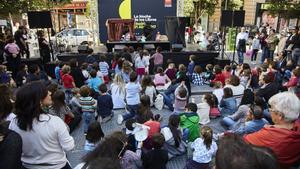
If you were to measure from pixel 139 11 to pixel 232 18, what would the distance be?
23.9 ft

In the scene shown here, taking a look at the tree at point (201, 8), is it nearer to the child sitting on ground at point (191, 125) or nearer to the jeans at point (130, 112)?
the jeans at point (130, 112)

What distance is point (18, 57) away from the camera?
29.8ft

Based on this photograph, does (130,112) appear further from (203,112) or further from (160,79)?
(160,79)

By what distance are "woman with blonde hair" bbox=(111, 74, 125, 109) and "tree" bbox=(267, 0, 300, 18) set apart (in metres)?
15.8

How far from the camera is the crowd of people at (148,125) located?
6.00 ft

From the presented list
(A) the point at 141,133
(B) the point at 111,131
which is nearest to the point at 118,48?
(B) the point at 111,131

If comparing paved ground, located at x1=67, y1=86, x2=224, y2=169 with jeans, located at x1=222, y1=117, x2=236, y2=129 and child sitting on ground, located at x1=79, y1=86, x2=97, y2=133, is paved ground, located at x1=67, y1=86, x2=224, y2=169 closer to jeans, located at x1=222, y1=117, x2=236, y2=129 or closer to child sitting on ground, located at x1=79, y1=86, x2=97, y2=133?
jeans, located at x1=222, y1=117, x2=236, y2=129

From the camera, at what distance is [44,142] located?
2.22 metres

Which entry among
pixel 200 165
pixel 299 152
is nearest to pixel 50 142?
pixel 299 152

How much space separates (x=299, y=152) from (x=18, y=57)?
8.83 metres

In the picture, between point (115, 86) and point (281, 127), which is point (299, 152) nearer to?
point (281, 127)

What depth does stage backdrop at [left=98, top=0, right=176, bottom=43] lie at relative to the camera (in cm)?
1611

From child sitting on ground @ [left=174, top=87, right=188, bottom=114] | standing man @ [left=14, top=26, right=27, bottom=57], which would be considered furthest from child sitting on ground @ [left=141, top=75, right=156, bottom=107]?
standing man @ [left=14, top=26, right=27, bottom=57]

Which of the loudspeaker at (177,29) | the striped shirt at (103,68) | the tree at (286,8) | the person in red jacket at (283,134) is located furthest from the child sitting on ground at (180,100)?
the tree at (286,8)
